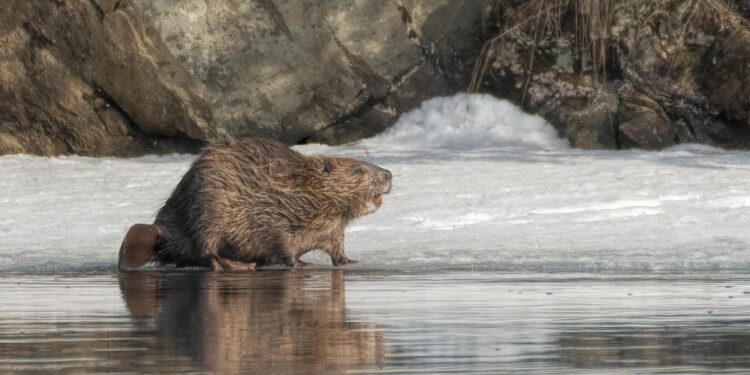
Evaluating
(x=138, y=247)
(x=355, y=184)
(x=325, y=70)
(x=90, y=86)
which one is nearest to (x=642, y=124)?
(x=325, y=70)

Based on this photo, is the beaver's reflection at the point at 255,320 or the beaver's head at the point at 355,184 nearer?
the beaver's reflection at the point at 255,320

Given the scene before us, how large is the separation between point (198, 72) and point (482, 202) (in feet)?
15.4

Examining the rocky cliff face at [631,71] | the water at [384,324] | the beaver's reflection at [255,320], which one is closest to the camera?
the water at [384,324]

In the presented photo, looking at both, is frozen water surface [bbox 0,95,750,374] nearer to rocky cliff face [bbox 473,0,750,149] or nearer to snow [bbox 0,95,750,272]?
snow [bbox 0,95,750,272]

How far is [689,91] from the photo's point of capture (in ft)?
49.0

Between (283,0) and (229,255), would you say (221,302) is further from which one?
(283,0)

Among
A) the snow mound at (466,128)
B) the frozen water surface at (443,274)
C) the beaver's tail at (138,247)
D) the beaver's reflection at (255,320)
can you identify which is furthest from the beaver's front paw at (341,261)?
the snow mound at (466,128)

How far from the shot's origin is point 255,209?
9.55 metres

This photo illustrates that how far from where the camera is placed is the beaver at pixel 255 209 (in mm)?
9469

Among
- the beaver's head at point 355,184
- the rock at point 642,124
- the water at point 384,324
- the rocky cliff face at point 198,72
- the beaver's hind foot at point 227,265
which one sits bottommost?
the water at point 384,324

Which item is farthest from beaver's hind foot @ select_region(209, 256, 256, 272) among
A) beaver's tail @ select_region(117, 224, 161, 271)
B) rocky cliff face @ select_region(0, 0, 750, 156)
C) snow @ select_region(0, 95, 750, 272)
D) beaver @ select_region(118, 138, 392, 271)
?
rocky cliff face @ select_region(0, 0, 750, 156)

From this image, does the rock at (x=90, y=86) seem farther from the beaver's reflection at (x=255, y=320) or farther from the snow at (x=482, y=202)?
the beaver's reflection at (x=255, y=320)

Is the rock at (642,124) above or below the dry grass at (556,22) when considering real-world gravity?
below

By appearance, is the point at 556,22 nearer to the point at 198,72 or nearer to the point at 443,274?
the point at 198,72
